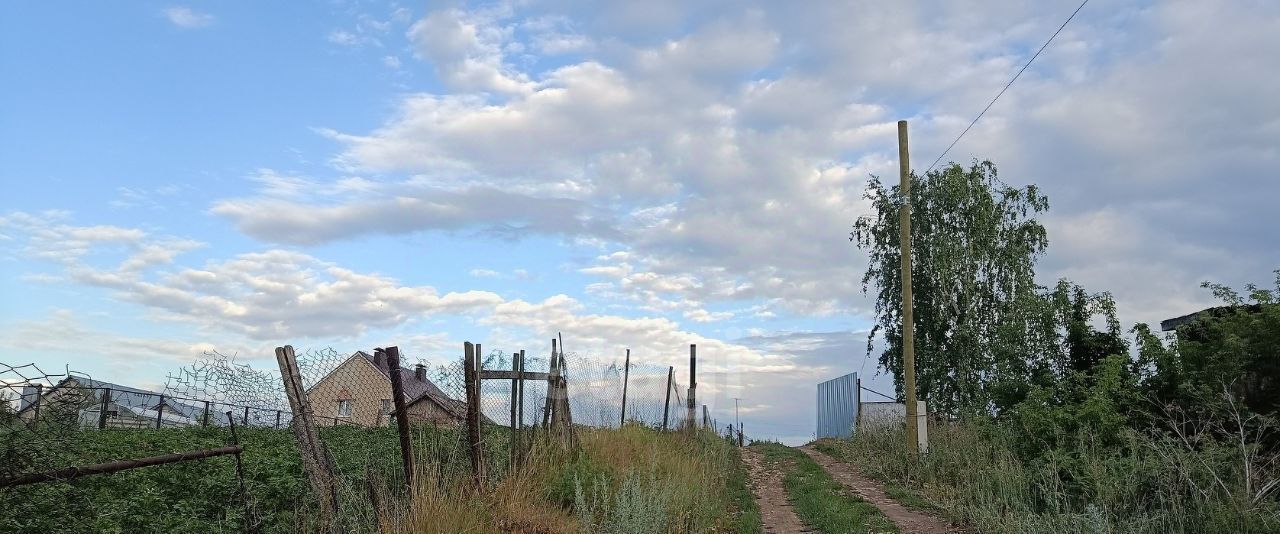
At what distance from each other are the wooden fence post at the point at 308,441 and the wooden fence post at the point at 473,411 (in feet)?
5.13

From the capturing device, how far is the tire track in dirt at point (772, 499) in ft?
38.6

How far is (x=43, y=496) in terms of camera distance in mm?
5848

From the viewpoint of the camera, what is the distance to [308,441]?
7.47m

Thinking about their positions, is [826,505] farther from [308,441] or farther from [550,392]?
[308,441]

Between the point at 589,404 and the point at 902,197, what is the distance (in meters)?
8.94

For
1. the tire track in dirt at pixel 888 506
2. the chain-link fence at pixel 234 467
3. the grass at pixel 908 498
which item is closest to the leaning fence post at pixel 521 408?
the chain-link fence at pixel 234 467

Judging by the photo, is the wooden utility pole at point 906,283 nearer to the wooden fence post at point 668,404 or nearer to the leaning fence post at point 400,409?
the wooden fence post at point 668,404

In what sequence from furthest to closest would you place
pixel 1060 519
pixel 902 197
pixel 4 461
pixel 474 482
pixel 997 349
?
pixel 997 349
pixel 902 197
pixel 1060 519
pixel 474 482
pixel 4 461

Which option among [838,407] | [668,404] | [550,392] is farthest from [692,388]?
[838,407]

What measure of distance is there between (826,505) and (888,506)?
1071 millimetres

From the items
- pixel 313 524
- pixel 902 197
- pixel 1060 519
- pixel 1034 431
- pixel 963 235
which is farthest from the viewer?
pixel 963 235

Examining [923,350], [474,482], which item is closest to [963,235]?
[923,350]

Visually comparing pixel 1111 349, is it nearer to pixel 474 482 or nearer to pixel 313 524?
pixel 474 482

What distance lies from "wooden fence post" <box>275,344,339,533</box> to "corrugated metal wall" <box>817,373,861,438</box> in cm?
2495
